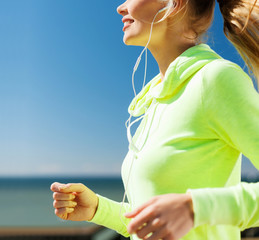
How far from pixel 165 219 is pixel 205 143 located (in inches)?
8.7

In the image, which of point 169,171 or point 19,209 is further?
point 19,209

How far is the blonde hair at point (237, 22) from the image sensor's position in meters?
0.85

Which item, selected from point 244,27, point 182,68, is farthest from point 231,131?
point 244,27

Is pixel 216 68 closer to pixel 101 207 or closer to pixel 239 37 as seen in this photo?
pixel 239 37

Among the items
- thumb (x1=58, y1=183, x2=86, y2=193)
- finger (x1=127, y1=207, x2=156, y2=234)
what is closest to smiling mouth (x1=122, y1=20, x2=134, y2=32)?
thumb (x1=58, y1=183, x2=86, y2=193)

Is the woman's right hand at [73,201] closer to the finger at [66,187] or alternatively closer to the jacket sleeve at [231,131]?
the finger at [66,187]

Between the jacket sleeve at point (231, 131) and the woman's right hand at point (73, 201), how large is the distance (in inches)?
15.7

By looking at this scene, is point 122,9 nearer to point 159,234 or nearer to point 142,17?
point 142,17

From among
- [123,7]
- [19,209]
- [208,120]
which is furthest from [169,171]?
[19,209]

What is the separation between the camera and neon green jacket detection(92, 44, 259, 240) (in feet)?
1.86

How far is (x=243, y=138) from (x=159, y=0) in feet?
1.39

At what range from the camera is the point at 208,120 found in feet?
2.23

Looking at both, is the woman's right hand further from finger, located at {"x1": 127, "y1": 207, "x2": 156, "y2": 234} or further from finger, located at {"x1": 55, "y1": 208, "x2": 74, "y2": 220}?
finger, located at {"x1": 127, "y1": 207, "x2": 156, "y2": 234}

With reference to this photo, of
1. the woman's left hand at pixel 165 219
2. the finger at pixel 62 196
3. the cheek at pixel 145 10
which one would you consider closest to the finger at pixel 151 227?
the woman's left hand at pixel 165 219
